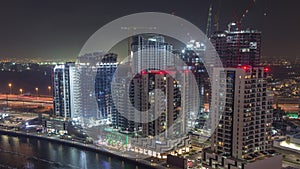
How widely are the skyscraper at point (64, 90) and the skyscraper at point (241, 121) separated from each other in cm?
463

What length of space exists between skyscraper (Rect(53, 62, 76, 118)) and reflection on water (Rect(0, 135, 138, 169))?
1.30 m

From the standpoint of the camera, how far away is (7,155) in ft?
19.8

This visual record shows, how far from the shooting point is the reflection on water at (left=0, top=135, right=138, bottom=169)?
5427 mm

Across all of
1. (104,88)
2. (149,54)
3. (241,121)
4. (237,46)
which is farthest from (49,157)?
(237,46)

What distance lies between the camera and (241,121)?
437cm

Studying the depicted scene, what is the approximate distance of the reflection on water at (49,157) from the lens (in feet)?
17.8

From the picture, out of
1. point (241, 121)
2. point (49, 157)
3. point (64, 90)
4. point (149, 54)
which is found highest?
point (149, 54)

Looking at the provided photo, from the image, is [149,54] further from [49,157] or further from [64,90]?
[49,157]

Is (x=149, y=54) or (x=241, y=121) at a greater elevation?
(x=149, y=54)

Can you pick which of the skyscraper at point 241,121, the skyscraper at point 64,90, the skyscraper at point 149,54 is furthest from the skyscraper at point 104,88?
the skyscraper at point 241,121

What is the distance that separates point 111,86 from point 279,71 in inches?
555

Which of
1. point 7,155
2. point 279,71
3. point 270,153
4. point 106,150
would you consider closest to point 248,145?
point 270,153

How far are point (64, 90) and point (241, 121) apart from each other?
17.8 feet

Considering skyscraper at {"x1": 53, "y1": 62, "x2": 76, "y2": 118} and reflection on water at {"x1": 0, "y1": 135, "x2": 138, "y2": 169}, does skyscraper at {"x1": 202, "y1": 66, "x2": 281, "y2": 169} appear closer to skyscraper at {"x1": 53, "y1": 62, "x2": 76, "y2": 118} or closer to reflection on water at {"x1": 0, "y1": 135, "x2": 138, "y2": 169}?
reflection on water at {"x1": 0, "y1": 135, "x2": 138, "y2": 169}
